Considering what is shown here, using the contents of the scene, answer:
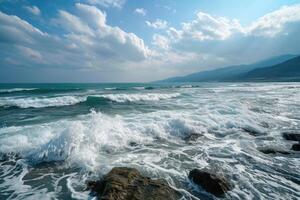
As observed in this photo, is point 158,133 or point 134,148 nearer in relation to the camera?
point 134,148

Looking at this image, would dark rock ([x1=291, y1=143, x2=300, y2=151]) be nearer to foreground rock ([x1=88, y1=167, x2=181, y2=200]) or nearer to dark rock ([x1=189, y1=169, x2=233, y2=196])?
dark rock ([x1=189, y1=169, x2=233, y2=196])

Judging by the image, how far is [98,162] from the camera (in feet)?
22.2

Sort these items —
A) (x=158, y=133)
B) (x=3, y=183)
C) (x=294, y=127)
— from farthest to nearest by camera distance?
(x=294, y=127), (x=158, y=133), (x=3, y=183)

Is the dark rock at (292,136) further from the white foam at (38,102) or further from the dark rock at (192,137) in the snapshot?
the white foam at (38,102)

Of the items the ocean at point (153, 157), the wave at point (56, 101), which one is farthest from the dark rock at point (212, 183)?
the wave at point (56, 101)

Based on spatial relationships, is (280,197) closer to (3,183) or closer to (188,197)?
(188,197)

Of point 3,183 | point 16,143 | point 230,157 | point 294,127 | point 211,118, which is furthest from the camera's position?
point 211,118

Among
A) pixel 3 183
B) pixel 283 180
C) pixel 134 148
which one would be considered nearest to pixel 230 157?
pixel 283 180

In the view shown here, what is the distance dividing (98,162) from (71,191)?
1.67m

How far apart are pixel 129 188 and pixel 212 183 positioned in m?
2.06

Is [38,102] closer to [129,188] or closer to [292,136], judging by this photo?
[129,188]

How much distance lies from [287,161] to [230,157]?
1817mm

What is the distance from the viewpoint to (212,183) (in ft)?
16.5

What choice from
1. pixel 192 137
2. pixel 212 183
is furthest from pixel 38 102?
pixel 212 183
